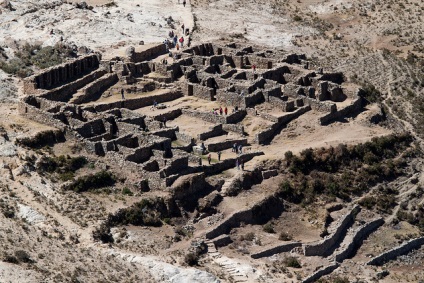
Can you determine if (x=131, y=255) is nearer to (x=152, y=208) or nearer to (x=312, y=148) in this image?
(x=152, y=208)

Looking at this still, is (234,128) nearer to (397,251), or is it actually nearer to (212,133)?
(212,133)

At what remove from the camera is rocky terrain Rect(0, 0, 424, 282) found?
5269 centimetres

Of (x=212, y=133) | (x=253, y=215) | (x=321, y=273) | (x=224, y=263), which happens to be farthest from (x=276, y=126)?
(x=224, y=263)

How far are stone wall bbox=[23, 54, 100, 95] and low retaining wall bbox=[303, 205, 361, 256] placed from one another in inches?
751

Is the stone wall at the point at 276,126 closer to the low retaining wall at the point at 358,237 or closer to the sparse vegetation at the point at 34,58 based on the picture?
the low retaining wall at the point at 358,237

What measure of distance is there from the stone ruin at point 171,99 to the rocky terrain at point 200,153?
10 centimetres

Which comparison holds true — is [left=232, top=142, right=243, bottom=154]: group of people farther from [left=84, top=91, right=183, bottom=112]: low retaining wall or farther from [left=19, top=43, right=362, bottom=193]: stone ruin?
[left=84, top=91, right=183, bottom=112]: low retaining wall

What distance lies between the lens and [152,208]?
55.3 meters

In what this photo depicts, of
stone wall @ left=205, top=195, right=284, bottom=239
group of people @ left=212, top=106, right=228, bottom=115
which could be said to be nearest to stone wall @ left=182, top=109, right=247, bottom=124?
group of people @ left=212, top=106, right=228, bottom=115

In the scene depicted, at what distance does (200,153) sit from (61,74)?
12.5 metres

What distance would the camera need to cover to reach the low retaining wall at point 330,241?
56.2m

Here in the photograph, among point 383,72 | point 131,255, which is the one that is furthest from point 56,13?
point 131,255

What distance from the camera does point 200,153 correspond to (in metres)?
61.0

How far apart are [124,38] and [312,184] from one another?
22.1 m
